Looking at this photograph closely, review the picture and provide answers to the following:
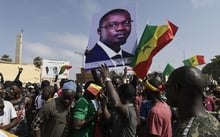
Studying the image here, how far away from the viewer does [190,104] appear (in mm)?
1903

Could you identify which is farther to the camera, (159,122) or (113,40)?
(113,40)

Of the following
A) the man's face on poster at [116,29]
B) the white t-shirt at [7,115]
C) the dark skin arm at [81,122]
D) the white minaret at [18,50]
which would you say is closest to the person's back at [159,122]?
the dark skin arm at [81,122]

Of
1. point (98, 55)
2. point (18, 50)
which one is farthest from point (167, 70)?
point (18, 50)

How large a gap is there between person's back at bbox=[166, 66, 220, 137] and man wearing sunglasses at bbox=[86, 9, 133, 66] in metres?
3.28

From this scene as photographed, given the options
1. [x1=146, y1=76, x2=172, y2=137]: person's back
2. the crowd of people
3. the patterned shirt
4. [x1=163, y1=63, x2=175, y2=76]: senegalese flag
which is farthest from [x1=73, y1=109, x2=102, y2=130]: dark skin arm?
[x1=163, y1=63, x2=175, y2=76]: senegalese flag

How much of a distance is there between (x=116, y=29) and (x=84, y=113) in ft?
6.06

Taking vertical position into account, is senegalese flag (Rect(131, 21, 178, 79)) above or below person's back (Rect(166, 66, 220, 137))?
above

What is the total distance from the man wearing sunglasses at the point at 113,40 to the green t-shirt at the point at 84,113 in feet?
4.22

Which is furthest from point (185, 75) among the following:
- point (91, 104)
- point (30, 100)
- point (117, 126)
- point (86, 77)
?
point (86, 77)

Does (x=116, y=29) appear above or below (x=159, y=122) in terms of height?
above

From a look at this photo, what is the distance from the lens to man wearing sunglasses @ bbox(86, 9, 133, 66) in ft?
17.4

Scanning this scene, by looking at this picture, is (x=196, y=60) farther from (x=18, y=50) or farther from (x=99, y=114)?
(x=18, y=50)

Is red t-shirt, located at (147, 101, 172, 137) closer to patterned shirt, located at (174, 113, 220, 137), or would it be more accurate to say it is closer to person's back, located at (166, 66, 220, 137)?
person's back, located at (166, 66, 220, 137)

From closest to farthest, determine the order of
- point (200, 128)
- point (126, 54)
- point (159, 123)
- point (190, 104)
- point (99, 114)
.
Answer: point (200, 128) < point (190, 104) < point (159, 123) < point (99, 114) < point (126, 54)
